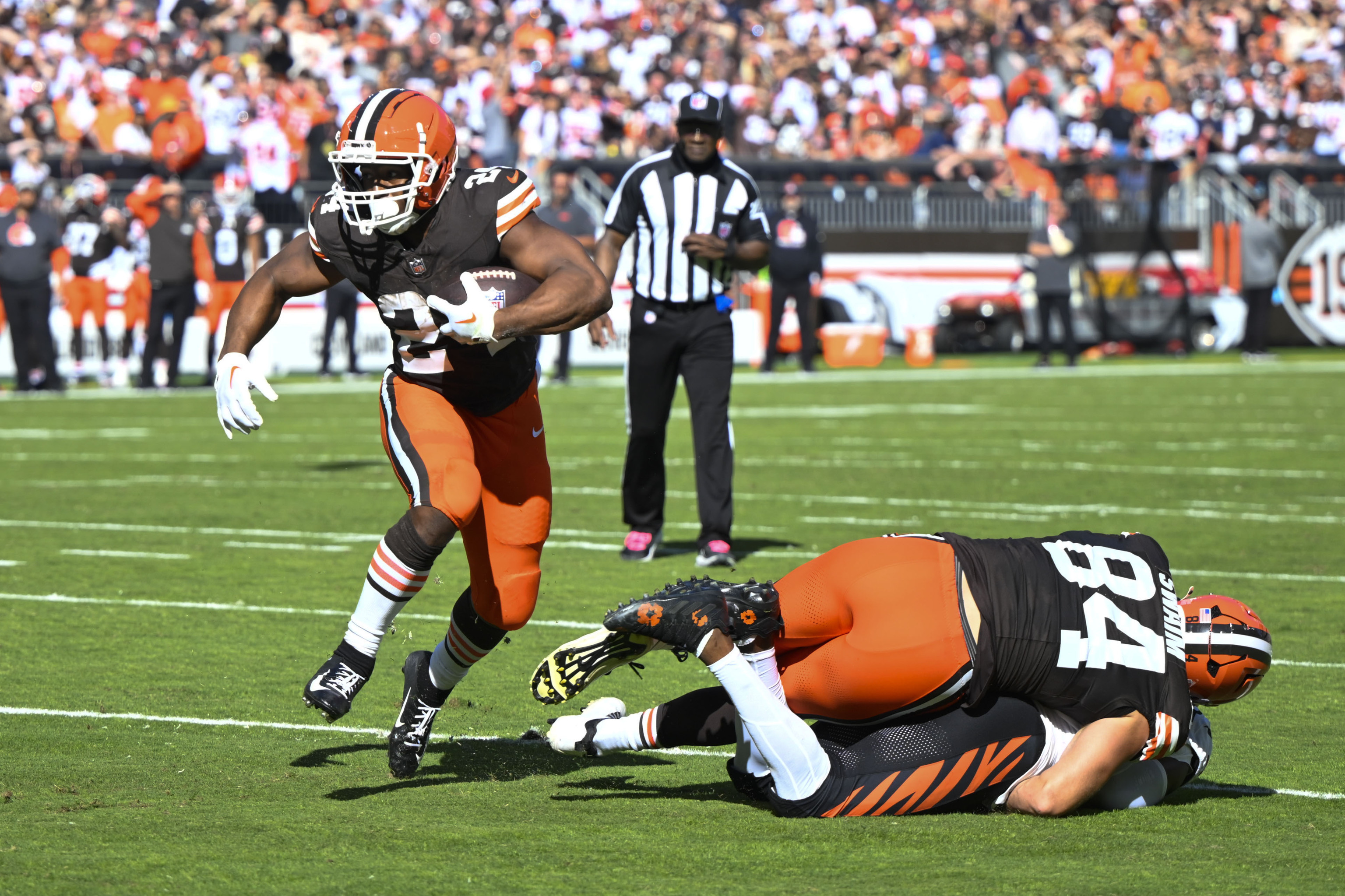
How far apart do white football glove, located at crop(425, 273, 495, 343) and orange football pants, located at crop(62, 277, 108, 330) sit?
59.4 ft

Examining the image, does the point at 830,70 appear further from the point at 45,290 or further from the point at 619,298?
the point at 45,290

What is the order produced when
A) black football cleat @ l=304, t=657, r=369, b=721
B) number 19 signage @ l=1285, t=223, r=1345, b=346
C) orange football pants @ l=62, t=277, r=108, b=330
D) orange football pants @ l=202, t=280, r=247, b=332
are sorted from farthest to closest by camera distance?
number 19 signage @ l=1285, t=223, r=1345, b=346, orange football pants @ l=62, t=277, r=108, b=330, orange football pants @ l=202, t=280, r=247, b=332, black football cleat @ l=304, t=657, r=369, b=721

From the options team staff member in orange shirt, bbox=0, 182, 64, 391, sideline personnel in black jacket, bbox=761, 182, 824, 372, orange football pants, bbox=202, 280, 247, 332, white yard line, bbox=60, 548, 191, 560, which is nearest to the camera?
white yard line, bbox=60, 548, 191, 560

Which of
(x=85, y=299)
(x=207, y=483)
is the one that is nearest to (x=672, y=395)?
(x=207, y=483)

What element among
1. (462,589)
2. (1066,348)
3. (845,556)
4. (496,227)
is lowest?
(1066,348)

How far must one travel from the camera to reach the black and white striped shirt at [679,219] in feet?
30.6

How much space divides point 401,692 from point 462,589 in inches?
86.1

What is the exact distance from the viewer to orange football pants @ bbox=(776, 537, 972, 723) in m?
4.52

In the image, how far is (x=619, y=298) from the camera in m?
21.7

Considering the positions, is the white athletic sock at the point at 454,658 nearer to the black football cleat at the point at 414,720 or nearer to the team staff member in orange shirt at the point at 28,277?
the black football cleat at the point at 414,720

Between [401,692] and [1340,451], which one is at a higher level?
[401,692]

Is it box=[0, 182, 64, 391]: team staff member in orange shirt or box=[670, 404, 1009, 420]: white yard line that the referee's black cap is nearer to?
box=[670, 404, 1009, 420]: white yard line

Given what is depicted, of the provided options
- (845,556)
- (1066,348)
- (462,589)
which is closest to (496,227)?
(845,556)

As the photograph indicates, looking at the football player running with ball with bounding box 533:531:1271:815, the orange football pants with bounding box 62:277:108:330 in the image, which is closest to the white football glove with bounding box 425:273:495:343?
the football player running with ball with bounding box 533:531:1271:815
